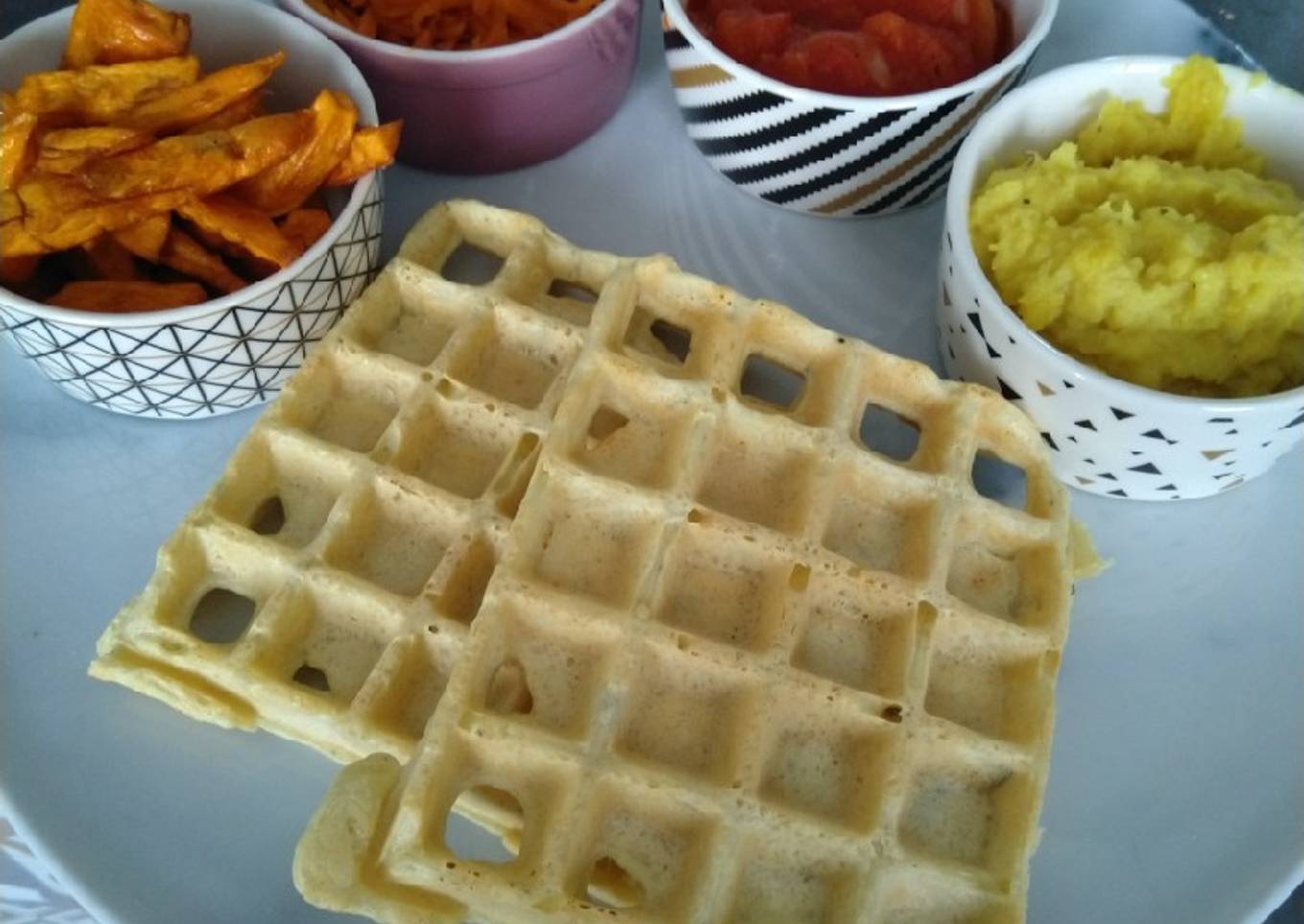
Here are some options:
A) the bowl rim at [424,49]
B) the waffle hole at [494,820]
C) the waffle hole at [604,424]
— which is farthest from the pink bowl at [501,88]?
the waffle hole at [494,820]

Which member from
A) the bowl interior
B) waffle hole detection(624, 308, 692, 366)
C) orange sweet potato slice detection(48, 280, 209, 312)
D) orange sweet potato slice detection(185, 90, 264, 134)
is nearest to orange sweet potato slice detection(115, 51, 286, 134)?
orange sweet potato slice detection(185, 90, 264, 134)

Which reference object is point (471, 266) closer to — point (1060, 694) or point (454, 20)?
point (454, 20)

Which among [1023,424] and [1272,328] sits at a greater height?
[1272,328]

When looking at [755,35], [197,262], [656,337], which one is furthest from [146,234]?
[755,35]

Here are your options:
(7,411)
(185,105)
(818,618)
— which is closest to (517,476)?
(818,618)

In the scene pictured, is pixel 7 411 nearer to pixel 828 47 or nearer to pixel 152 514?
pixel 152 514

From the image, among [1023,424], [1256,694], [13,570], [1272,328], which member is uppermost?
[1272,328]

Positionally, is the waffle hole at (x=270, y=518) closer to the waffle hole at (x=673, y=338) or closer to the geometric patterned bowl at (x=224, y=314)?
the geometric patterned bowl at (x=224, y=314)
